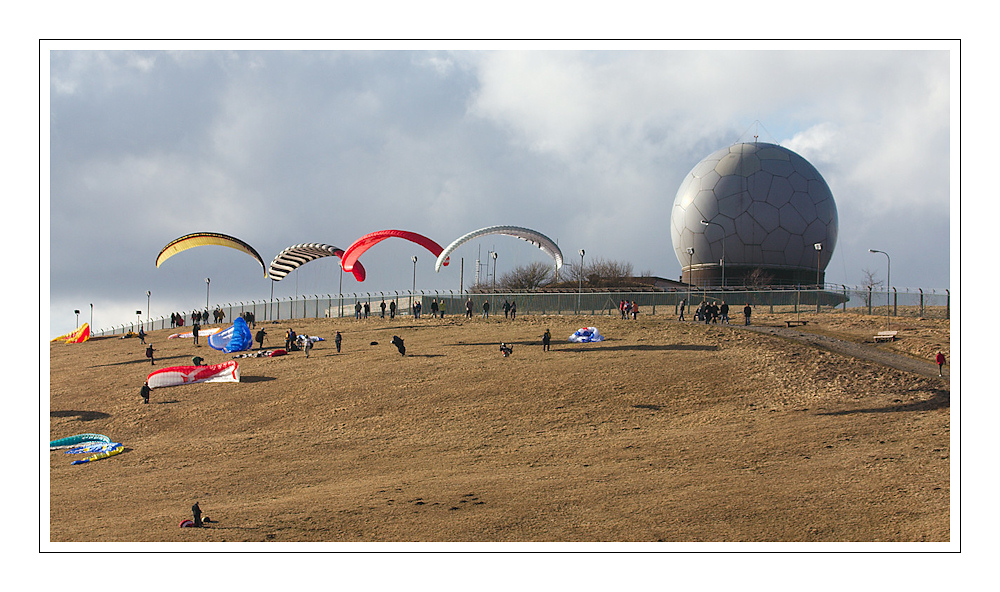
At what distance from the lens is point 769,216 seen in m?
61.0

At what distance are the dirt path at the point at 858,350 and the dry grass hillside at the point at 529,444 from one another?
41.6 inches

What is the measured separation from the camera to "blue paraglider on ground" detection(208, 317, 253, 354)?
137ft

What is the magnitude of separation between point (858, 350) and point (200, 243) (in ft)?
128

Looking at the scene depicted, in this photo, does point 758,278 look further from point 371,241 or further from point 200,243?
point 200,243

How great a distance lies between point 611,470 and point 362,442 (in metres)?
8.48

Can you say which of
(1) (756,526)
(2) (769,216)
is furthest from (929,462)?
(2) (769,216)

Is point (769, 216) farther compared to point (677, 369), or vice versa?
point (769, 216)

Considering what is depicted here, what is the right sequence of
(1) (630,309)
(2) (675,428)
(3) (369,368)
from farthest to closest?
(1) (630,309) < (3) (369,368) < (2) (675,428)

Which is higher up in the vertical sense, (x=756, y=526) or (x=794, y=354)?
(x=794, y=354)

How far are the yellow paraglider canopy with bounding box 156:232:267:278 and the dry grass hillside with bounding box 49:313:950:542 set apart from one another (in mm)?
11942

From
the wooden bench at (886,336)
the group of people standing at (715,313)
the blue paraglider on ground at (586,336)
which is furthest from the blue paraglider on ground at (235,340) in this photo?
the wooden bench at (886,336)

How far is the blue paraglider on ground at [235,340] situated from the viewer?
137ft

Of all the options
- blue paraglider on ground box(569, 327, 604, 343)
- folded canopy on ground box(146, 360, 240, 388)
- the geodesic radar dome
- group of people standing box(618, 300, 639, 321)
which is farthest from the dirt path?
folded canopy on ground box(146, 360, 240, 388)

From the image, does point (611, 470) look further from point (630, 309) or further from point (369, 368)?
point (630, 309)
